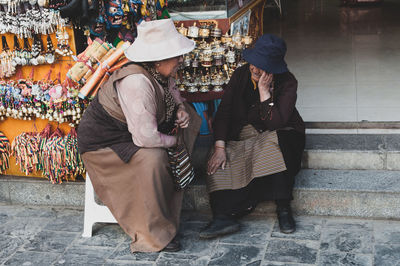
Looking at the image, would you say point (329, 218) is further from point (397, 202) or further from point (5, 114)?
point (5, 114)

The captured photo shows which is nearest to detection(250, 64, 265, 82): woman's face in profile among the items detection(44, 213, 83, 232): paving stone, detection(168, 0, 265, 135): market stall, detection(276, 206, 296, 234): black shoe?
detection(168, 0, 265, 135): market stall

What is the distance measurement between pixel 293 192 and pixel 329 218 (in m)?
0.29

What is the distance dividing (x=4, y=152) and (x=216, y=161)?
5.78 ft

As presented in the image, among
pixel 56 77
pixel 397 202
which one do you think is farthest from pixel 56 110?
pixel 397 202

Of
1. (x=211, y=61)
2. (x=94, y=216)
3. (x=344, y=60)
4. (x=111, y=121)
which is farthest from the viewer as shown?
(x=344, y=60)

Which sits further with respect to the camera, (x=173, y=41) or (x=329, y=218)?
(x=329, y=218)

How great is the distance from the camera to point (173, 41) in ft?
11.0

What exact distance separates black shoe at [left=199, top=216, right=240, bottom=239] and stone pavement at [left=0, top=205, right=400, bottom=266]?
43 mm

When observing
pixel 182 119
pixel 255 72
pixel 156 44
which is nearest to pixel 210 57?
pixel 255 72

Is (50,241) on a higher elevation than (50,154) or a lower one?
lower

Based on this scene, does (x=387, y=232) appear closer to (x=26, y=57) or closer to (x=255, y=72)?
(x=255, y=72)

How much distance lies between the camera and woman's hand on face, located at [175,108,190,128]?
140 inches

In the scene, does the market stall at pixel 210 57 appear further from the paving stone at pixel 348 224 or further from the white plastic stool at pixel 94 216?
the paving stone at pixel 348 224

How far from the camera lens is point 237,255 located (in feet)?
11.0
